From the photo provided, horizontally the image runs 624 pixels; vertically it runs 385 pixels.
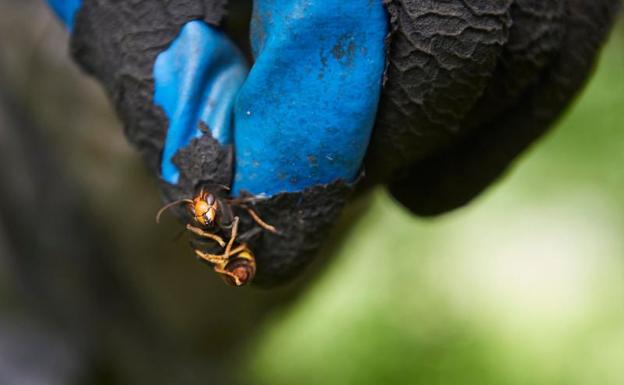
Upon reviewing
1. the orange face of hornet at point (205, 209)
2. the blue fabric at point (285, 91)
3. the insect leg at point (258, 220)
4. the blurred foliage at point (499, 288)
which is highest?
the blue fabric at point (285, 91)

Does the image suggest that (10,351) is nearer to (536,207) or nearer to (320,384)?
(320,384)

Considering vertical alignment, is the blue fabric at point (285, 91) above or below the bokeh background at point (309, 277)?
above

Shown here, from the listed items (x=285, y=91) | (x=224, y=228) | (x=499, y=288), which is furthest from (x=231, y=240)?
(x=499, y=288)

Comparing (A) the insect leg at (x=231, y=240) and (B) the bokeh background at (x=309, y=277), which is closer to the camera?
(A) the insect leg at (x=231, y=240)

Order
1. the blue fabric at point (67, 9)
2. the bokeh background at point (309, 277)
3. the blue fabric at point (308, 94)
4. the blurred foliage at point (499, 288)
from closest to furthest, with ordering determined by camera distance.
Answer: the blue fabric at point (308, 94) → the blue fabric at point (67, 9) → the bokeh background at point (309, 277) → the blurred foliage at point (499, 288)

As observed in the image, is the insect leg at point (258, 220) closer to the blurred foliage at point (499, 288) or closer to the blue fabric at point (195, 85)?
the blue fabric at point (195, 85)

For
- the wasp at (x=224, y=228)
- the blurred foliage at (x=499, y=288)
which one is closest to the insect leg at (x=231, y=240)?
the wasp at (x=224, y=228)

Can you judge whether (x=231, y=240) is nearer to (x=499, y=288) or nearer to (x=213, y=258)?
(x=213, y=258)

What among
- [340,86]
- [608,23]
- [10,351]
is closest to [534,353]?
[10,351]
